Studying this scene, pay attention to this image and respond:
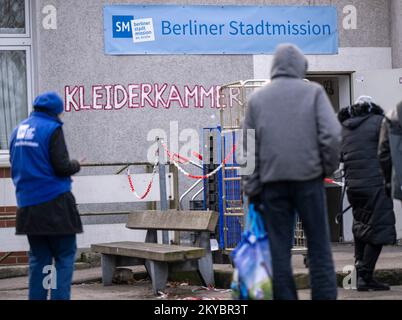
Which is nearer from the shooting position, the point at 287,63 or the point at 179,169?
the point at 287,63

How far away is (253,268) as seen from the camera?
218 inches

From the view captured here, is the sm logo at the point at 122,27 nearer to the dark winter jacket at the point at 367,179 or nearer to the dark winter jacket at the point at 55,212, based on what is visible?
the dark winter jacket at the point at 367,179

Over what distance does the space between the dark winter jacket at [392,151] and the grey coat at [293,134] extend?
1037 millimetres

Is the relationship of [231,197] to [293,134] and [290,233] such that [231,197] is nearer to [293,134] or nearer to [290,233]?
[290,233]

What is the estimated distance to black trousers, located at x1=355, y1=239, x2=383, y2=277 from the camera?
26.4 ft

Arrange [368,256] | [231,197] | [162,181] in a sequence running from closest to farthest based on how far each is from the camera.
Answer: [368,256]
[231,197]
[162,181]

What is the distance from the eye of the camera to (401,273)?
29.1 feet

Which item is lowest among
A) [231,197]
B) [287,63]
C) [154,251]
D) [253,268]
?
[154,251]

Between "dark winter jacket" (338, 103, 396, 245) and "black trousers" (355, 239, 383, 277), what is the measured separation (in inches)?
3.7

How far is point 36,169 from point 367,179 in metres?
3.16

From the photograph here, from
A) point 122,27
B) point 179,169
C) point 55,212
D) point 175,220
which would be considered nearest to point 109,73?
point 122,27

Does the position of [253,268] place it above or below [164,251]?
above

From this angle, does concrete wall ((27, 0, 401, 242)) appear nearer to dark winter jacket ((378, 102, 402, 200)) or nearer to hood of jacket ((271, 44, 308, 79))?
dark winter jacket ((378, 102, 402, 200))

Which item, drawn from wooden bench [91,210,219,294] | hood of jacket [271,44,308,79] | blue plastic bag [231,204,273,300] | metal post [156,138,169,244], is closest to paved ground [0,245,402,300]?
wooden bench [91,210,219,294]
